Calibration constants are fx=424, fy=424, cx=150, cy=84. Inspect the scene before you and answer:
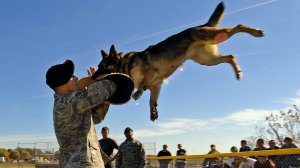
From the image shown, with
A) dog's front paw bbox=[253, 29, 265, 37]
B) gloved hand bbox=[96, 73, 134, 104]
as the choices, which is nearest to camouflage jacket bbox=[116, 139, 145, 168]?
dog's front paw bbox=[253, 29, 265, 37]

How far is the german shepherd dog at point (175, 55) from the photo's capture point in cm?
815

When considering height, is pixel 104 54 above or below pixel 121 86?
above

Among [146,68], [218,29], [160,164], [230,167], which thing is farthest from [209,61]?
[160,164]

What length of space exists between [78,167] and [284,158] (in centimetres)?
429

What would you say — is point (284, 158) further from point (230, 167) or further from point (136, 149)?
point (136, 149)

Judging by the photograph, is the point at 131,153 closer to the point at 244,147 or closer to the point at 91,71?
the point at 244,147

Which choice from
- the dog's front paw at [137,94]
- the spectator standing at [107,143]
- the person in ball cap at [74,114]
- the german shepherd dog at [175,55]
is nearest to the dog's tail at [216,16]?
the german shepherd dog at [175,55]

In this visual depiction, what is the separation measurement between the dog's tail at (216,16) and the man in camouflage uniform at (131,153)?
3234 mm

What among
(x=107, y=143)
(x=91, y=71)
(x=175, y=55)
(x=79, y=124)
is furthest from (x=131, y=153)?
(x=79, y=124)

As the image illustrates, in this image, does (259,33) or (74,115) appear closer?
(74,115)

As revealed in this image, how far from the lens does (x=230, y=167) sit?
8180 millimetres

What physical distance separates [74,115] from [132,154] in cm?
705

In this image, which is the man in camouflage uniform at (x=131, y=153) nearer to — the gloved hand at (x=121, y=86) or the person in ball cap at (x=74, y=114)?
the person in ball cap at (x=74, y=114)

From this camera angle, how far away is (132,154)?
10211 millimetres
